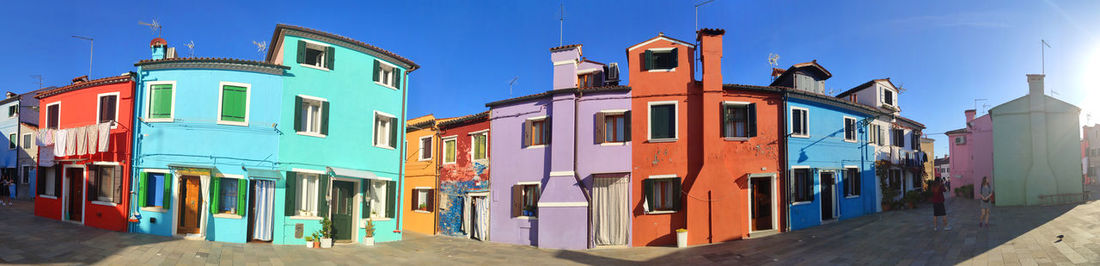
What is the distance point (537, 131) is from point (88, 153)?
16.0m

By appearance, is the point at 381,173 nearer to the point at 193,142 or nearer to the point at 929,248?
the point at 193,142

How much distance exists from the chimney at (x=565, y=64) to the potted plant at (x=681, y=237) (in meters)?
6.97

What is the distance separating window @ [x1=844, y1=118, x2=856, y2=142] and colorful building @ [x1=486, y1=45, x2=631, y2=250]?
10.6 meters

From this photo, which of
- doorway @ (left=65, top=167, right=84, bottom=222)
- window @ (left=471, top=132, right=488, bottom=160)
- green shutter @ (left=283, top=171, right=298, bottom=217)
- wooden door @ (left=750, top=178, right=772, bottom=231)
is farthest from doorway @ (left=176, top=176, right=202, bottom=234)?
wooden door @ (left=750, top=178, right=772, bottom=231)

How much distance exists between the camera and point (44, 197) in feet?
67.3

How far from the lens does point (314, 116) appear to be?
18.9 metres

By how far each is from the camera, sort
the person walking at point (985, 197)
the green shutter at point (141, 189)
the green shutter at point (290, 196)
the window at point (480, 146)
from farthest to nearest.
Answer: the window at point (480, 146) < the green shutter at point (290, 196) < the green shutter at point (141, 189) < the person walking at point (985, 197)

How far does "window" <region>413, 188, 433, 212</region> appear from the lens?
2715 centimetres

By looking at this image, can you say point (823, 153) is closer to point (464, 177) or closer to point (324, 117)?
point (464, 177)

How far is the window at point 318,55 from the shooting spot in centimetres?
1870

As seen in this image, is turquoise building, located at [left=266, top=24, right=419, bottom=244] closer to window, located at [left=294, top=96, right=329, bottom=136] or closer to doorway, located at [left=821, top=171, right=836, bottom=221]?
window, located at [left=294, top=96, right=329, bottom=136]

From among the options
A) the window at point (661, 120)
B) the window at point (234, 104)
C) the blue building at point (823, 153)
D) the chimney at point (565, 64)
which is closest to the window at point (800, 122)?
the blue building at point (823, 153)

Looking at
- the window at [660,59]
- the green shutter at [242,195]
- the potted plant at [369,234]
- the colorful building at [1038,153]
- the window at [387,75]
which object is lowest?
the potted plant at [369,234]

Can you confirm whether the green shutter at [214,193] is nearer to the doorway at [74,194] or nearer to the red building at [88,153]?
the red building at [88,153]
